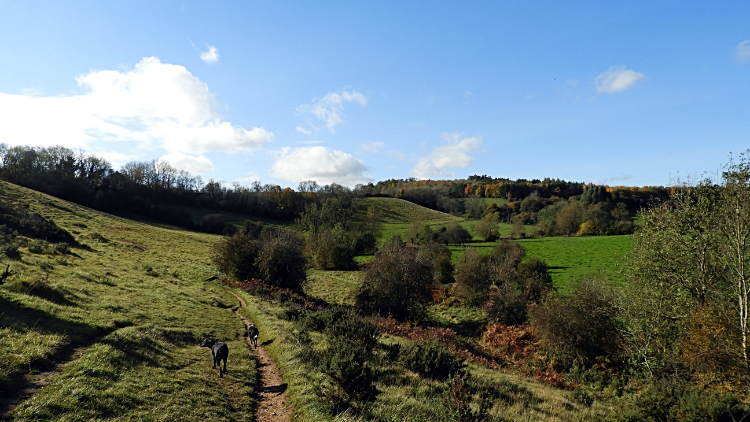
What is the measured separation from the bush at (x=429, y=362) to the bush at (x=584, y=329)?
41.9ft

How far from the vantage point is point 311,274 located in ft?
190

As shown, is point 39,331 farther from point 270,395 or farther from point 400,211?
point 400,211

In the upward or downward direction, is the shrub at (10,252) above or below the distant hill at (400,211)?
below

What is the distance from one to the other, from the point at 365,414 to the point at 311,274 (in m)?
50.3

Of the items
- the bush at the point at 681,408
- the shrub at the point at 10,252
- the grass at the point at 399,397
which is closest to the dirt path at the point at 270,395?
the grass at the point at 399,397

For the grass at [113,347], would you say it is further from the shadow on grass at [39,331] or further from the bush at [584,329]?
the bush at [584,329]

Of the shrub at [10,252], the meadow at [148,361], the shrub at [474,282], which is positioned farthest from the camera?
the shrub at [474,282]

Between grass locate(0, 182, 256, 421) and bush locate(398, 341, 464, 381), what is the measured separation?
6986 millimetres

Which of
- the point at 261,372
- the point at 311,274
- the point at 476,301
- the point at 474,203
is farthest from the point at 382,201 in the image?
the point at 261,372

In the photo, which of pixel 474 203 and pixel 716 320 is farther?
pixel 474 203

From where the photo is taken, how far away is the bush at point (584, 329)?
24.6 m

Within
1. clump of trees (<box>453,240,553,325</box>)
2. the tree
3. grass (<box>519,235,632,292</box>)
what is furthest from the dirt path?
the tree

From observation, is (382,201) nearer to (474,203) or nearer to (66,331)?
(474,203)

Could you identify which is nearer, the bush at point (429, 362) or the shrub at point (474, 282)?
the bush at point (429, 362)
